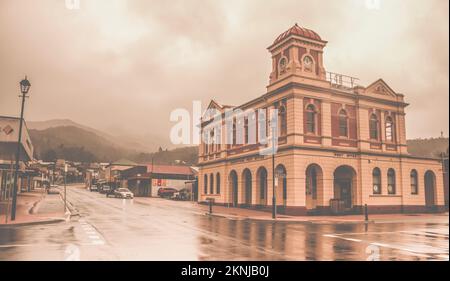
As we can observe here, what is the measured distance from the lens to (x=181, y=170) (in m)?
75.4

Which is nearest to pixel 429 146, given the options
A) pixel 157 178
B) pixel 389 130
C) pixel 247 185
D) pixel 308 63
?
pixel 389 130

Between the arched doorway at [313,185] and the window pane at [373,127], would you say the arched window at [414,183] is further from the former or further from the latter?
the arched doorway at [313,185]

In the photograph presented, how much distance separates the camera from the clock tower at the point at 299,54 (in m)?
31.4

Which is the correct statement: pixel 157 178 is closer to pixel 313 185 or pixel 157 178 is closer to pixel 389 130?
pixel 313 185

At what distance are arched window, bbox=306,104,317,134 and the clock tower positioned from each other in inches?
98.5

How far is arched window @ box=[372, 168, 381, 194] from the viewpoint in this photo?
33.7m

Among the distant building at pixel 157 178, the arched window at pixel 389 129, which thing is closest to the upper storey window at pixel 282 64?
the arched window at pixel 389 129

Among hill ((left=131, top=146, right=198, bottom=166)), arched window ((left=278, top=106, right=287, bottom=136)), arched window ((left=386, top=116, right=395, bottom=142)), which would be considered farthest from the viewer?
hill ((left=131, top=146, right=198, bottom=166))

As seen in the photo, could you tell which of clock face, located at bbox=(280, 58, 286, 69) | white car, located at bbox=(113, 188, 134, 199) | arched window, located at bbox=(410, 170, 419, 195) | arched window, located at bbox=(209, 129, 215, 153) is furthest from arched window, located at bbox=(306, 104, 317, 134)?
white car, located at bbox=(113, 188, 134, 199)

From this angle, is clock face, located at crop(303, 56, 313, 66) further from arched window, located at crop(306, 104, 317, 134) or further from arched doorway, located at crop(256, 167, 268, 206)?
arched doorway, located at crop(256, 167, 268, 206)

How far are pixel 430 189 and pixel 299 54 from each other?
19.8 m

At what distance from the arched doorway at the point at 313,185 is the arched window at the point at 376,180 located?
552 centimetres
